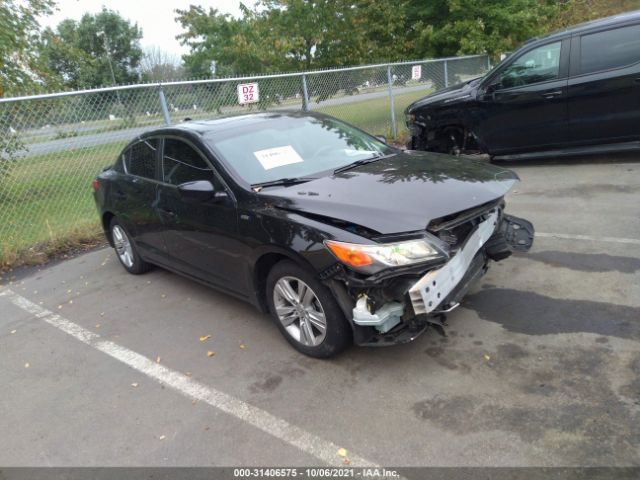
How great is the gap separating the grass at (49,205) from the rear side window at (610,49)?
22.0 feet

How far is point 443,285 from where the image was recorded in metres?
3.04

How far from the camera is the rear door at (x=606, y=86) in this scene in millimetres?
6508

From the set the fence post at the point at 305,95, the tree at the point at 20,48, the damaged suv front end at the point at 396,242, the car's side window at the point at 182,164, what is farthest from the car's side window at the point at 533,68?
the tree at the point at 20,48

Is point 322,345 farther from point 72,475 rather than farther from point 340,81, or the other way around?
point 340,81

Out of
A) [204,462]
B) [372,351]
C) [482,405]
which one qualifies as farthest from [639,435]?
[204,462]

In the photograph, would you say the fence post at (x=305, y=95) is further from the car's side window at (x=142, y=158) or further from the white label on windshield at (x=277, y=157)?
the white label on windshield at (x=277, y=157)

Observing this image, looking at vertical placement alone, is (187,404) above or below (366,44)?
below

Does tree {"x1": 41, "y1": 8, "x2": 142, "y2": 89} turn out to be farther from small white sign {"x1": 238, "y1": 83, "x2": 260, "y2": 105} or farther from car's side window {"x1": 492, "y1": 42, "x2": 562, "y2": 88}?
car's side window {"x1": 492, "y1": 42, "x2": 562, "y2": 88}

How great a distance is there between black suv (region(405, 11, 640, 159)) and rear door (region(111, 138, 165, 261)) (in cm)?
489

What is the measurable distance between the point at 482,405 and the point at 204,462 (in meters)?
1.57

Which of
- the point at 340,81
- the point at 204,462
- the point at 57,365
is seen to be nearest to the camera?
the point at 204,462

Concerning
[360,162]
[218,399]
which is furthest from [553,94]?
[218,399]

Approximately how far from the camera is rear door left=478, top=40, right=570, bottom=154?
275 inches

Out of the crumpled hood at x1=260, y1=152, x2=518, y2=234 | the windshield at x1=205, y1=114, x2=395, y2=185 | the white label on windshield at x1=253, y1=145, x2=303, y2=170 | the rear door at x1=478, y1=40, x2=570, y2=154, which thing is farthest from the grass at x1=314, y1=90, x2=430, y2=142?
the crumpled hood at x1=260, y1=152, x2=518, y2=234
